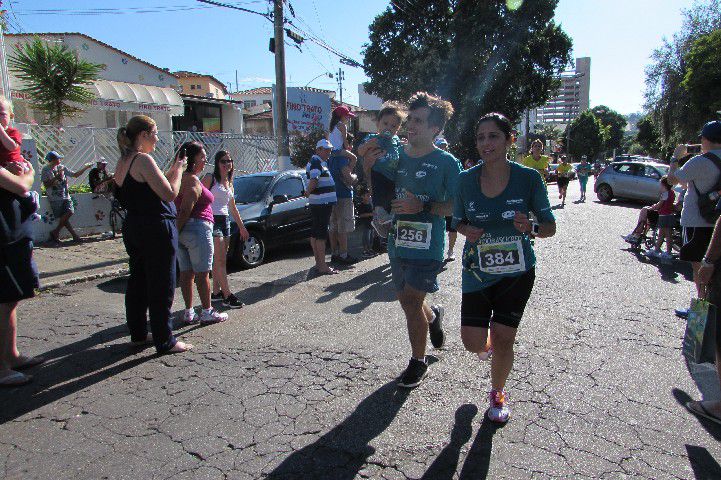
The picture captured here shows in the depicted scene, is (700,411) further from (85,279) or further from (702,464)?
(85,279)

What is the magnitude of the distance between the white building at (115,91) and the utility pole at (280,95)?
20.3ft

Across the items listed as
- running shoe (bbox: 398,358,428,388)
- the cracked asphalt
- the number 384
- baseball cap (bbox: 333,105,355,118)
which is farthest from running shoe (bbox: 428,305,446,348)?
baseball cap (bbox: 333,105,355,118)

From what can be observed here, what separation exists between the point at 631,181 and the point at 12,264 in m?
19.5

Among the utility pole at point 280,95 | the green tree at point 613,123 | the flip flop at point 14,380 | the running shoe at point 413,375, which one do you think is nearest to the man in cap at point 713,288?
the running shoe at point 413,375

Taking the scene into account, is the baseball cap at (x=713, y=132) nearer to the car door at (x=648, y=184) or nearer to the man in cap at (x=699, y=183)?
the man in cap at (x=699, y=183)

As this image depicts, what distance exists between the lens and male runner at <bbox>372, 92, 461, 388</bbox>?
3332mm

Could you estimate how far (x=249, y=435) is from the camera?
298cm

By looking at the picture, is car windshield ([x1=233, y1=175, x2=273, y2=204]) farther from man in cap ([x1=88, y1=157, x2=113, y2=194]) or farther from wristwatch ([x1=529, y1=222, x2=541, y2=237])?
wristwatch ([x1=529, y1=222, x2=541, y2=237])

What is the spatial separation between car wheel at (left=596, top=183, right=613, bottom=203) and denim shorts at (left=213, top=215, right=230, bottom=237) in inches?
682

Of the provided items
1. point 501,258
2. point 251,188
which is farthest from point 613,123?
point 501,258

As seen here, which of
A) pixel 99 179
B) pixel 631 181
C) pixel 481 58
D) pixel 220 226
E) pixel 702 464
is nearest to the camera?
pixel 702 464

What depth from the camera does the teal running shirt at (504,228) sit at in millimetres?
2955

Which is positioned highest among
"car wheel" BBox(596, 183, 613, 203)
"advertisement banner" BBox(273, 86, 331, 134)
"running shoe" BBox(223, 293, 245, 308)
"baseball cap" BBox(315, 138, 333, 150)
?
"advertisement banner" BBox(273, 86, 331, 134)

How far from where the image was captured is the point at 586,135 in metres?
78.5
